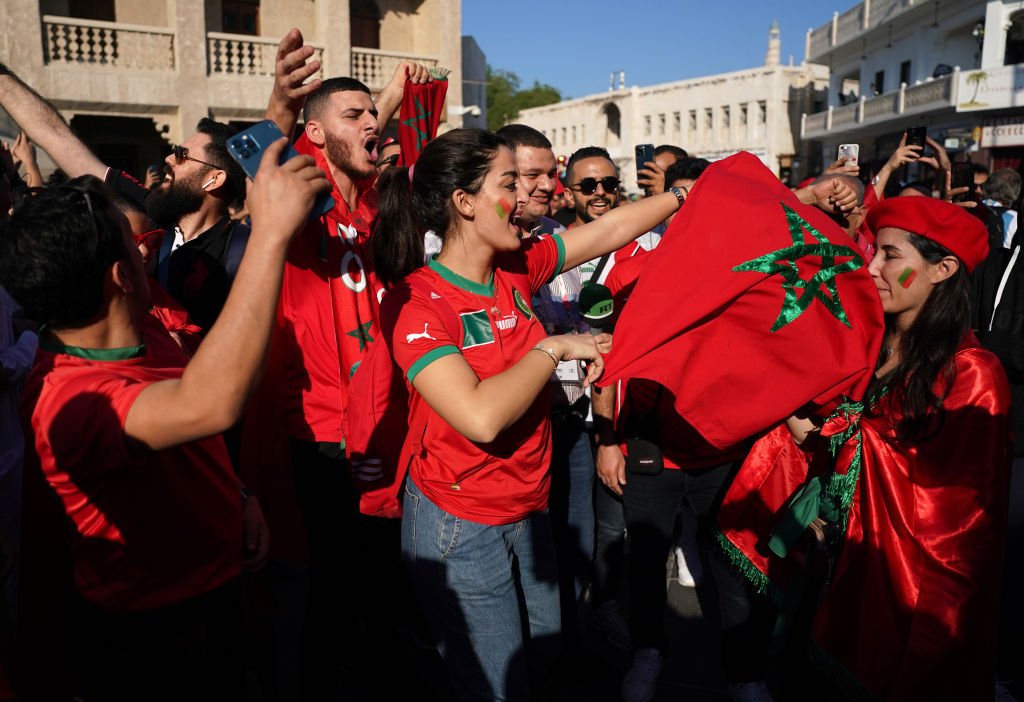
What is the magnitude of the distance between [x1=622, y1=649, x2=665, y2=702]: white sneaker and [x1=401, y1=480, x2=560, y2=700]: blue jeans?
3.20ft

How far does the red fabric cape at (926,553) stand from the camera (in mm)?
2379

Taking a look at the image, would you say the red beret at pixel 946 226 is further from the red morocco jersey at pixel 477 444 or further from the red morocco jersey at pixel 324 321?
the red morocco jersey at pixel 324 321

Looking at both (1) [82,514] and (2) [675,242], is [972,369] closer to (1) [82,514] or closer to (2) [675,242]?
(2) [675,242]

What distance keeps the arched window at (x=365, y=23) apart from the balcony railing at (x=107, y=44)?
15.8ft

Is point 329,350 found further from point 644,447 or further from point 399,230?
point 644,447

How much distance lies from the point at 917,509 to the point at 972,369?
46 centimetres

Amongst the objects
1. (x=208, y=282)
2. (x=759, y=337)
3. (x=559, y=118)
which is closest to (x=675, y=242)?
(x=759, y=337)

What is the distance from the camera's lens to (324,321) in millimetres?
2906

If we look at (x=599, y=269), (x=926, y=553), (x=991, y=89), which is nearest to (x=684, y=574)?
(x=599, y=269)

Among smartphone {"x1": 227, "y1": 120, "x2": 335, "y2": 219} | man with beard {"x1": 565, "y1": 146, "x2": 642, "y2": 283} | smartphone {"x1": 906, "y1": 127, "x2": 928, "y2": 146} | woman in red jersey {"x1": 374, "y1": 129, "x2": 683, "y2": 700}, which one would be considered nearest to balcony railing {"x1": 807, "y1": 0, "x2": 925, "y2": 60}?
smartphone {"x1": 906, "y1": 127, "x2": 928, "y2": 146}

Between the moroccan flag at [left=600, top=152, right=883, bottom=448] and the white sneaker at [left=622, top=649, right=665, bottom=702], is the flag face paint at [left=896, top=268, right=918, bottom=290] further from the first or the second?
the white sneaker at [left=622, top=649, right=665, bottom=702]

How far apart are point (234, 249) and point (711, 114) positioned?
45.9 metres

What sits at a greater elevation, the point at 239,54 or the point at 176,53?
the point at 239,54

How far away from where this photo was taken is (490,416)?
2.07 metres
